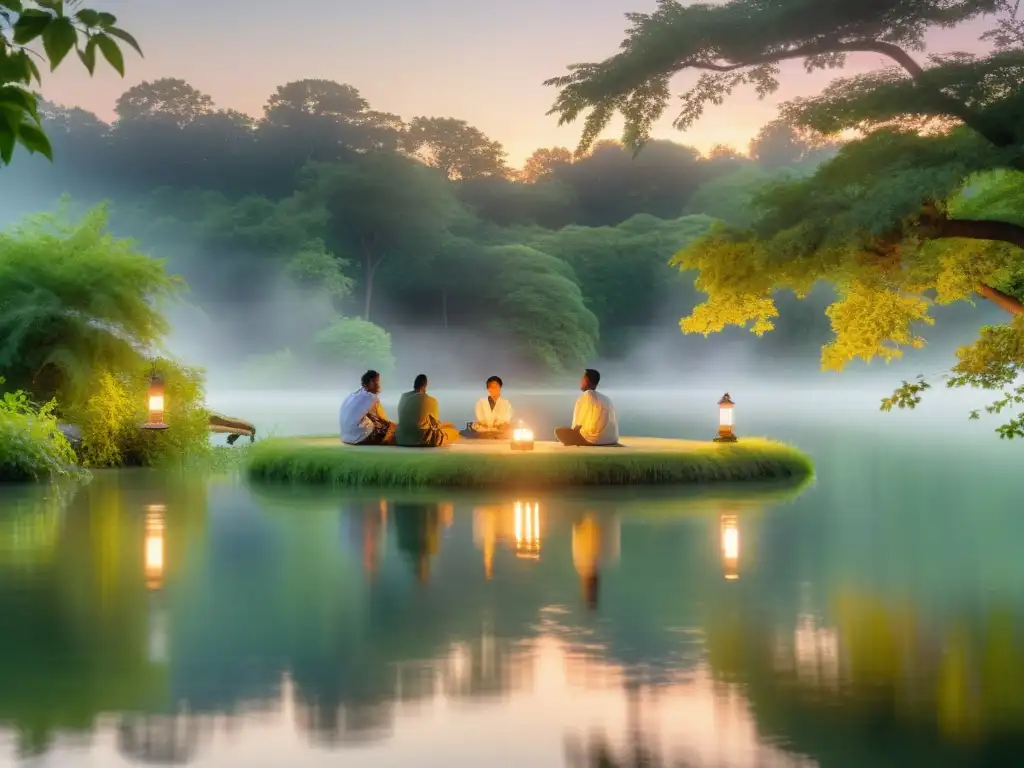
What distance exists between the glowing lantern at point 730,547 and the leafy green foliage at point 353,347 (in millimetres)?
59627

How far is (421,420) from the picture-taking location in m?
20.2

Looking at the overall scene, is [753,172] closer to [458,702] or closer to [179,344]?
[179,344]

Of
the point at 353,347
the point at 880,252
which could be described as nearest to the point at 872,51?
the point at 880,252

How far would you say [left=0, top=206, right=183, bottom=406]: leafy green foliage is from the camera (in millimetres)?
21906

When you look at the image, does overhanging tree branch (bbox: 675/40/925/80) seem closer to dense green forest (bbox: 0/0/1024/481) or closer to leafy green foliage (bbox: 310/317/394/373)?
dense green forest (bbox: 0/0/1024/481)

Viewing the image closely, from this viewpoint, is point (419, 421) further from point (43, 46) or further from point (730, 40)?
point (43, 46)

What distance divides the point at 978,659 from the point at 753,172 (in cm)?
8502

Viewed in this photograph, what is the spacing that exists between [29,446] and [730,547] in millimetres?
10637

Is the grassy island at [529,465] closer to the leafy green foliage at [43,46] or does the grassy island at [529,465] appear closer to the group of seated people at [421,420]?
the group of seated people at [421,420]

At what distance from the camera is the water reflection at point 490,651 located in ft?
18.9

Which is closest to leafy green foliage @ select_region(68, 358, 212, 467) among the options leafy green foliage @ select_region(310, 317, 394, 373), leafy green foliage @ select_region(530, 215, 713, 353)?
leafy green foliage @ select_region(310, 317, 394, 373)

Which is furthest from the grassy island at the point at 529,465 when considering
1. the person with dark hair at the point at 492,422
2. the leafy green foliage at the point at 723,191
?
the leafy green foliage at the point at 723,191

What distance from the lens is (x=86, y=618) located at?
8656 millimetres

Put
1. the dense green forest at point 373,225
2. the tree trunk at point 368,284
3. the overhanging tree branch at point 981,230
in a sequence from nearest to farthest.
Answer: the overhanging tree branch at point 981,230
the dense green forest at point 373,225
the tree trunk at point 368,284
